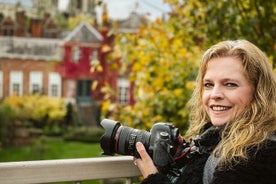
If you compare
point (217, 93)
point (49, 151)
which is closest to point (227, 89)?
point (217, 93)

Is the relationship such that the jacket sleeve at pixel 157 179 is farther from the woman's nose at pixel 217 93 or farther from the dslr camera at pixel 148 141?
the woman's nose at pixel 217 93

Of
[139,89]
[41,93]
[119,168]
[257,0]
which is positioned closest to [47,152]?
[41,93]

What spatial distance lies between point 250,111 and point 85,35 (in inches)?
948

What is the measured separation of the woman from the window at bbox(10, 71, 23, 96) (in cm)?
2381

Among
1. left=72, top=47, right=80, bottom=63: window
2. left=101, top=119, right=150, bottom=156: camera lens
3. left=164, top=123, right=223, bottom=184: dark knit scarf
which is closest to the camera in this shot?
left=164, top=123, right=223, bottom=184: dark knit scarf

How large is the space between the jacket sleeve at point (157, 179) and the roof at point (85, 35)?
77.1 ft

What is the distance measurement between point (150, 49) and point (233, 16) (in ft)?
2.91

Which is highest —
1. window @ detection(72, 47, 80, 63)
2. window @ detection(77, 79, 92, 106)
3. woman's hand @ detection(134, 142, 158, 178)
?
woman's hand @ detection(134, 142, 158, 178)

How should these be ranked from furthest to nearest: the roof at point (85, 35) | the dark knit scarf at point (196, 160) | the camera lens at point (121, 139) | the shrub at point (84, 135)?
the roof at point (85, 35), the shrub at point (84, 135), the camera lens at point (121, 139), the dark knit scarf at point (196, 160)

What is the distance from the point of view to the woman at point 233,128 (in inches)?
50.3

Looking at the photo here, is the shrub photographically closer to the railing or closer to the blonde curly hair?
the railing

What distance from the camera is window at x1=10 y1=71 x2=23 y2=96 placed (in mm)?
24484

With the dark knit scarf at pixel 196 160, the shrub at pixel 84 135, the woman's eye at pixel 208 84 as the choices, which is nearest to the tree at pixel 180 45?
the woman's eye at pixel 208 84

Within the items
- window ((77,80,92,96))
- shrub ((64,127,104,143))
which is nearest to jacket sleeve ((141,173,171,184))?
shrub ((64,127,104,143))
